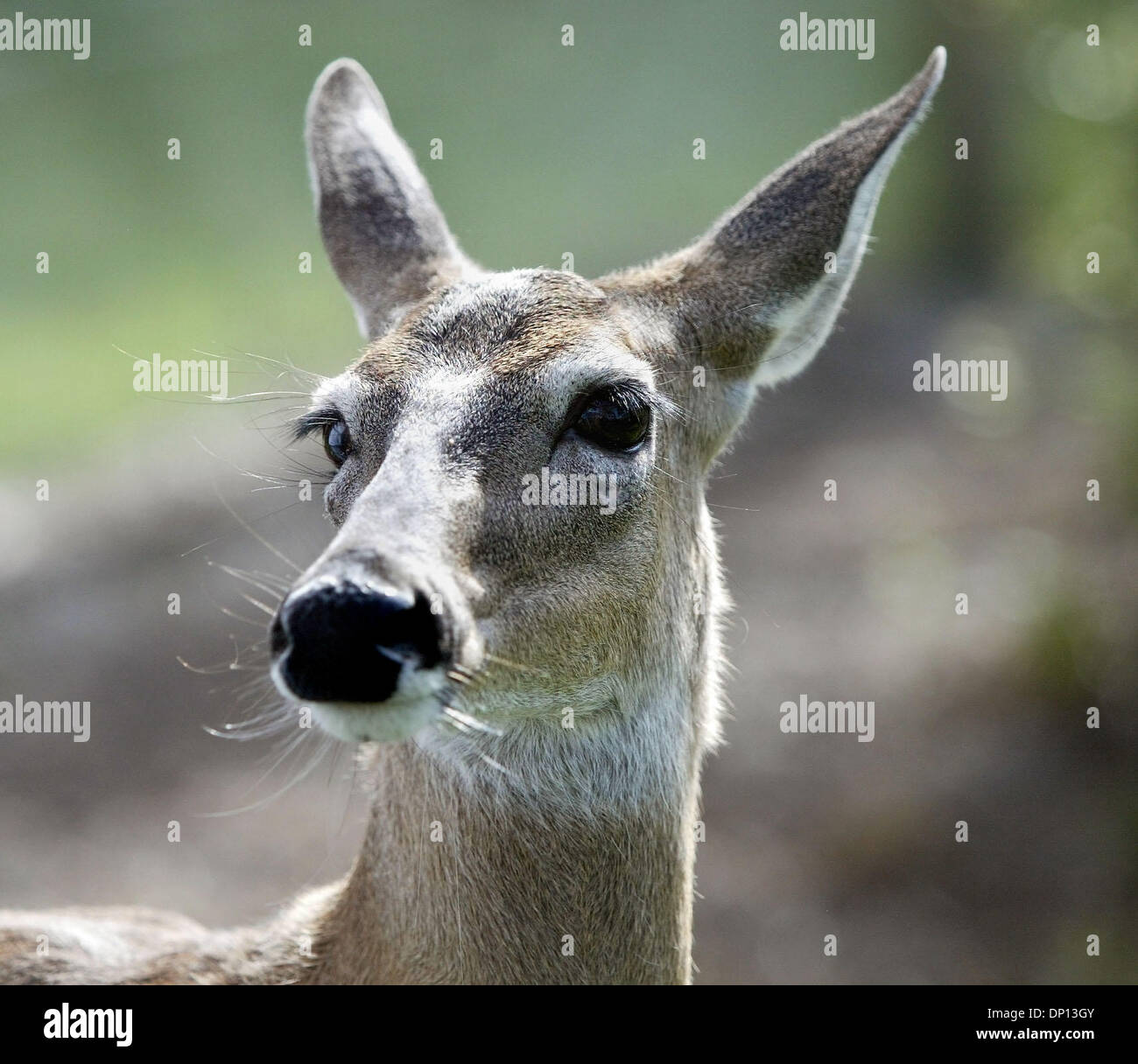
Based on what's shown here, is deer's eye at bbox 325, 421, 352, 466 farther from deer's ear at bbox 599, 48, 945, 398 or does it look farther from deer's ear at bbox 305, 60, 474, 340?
deer's ear at bbox 599, 48, 945, 398

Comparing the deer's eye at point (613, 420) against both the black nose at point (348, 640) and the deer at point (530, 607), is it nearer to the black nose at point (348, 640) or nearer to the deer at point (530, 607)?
the deer at point (530, 607)

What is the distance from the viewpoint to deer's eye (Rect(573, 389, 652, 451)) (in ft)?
14.5

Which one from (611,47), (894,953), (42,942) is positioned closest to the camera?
(42,942)

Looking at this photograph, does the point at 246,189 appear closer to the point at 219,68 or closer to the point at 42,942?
the point at 219,68

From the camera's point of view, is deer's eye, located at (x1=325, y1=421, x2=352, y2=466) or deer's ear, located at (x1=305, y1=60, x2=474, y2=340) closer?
deer's eye, located at (x1=325, y1=421, x2=352, y2=466)

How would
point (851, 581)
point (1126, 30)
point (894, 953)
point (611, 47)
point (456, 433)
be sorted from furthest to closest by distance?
1. point (611, 47)
2. point (851, 581)
3. point (1126, 30)
4. point (894, 953)
5. point (456, 433)

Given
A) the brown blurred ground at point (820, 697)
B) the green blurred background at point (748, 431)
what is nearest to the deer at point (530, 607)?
the green blurred background at point (748, 431)

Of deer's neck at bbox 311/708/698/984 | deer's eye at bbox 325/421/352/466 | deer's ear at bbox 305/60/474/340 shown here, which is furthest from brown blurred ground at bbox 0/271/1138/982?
deer's eye at bbox 325/421/352/466

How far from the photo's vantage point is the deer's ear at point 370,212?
5438mm

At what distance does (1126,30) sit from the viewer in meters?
9.84

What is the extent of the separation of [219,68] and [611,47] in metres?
5.34

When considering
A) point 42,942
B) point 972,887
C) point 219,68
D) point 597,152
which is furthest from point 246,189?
point 42,942

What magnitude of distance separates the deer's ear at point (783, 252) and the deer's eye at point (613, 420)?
0.65 m

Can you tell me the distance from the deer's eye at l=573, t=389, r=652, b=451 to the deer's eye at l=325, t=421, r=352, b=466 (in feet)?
2.54
